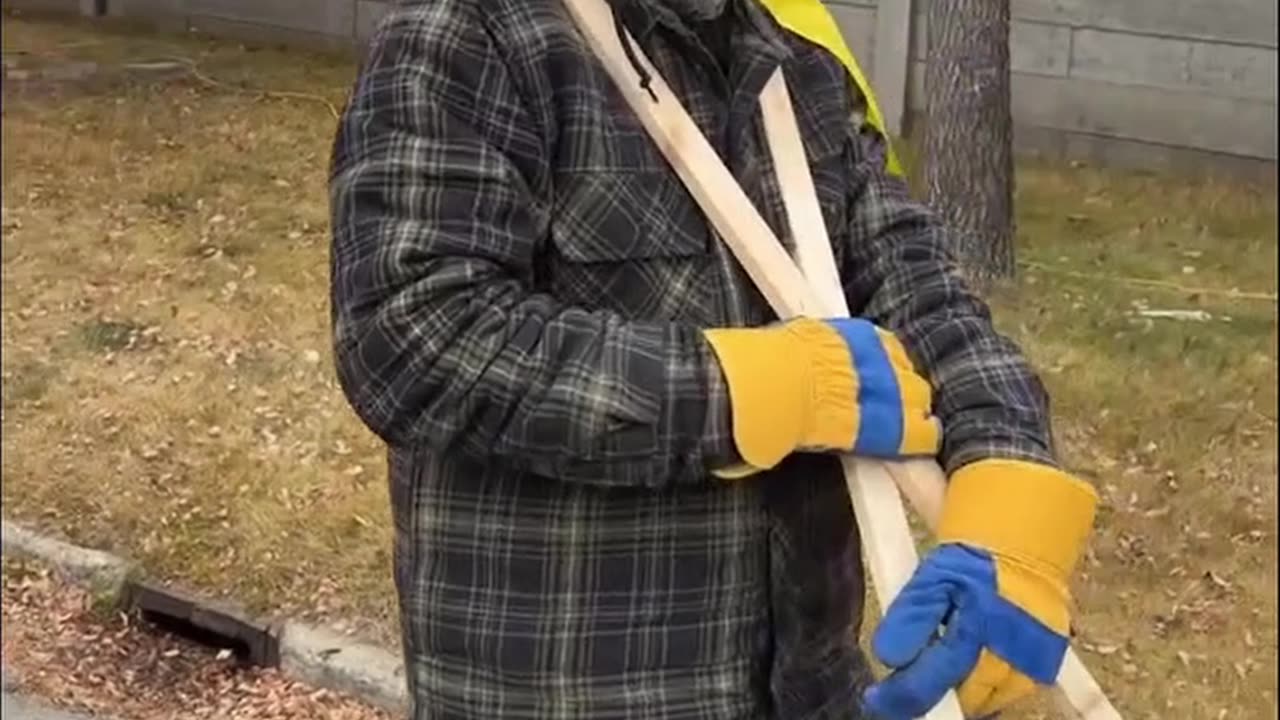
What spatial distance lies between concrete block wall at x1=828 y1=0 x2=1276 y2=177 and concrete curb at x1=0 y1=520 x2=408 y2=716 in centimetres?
117

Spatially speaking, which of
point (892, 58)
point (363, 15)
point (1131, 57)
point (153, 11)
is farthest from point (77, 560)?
point (1131, 57)

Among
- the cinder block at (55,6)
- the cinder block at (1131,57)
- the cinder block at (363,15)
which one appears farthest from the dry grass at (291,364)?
the cinder block at (1131,57)

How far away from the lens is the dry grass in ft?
10.4

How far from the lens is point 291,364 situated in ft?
13.5

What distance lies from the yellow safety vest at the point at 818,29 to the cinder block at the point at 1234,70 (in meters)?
1.79

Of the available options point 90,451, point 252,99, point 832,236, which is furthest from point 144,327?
point 832,236

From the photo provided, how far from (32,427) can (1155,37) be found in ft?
7.13

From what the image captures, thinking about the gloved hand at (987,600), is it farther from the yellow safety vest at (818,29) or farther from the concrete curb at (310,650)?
the concrete curb at (310,650)

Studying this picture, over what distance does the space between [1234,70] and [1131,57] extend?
6.6 inches

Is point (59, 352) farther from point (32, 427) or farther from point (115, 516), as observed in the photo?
point (115, 516)

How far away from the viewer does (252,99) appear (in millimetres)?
3480

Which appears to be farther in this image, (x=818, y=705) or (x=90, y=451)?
→ (x=90, y=451)

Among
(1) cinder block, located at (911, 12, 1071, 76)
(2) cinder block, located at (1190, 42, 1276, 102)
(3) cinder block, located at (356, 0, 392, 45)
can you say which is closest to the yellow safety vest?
(3) cinder block, located at (356, 0, 392, 45)

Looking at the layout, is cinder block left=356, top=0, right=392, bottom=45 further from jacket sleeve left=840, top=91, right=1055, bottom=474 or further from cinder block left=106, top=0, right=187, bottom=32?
jacket sleeve left=840, top=91, right=1055, bottom=474
